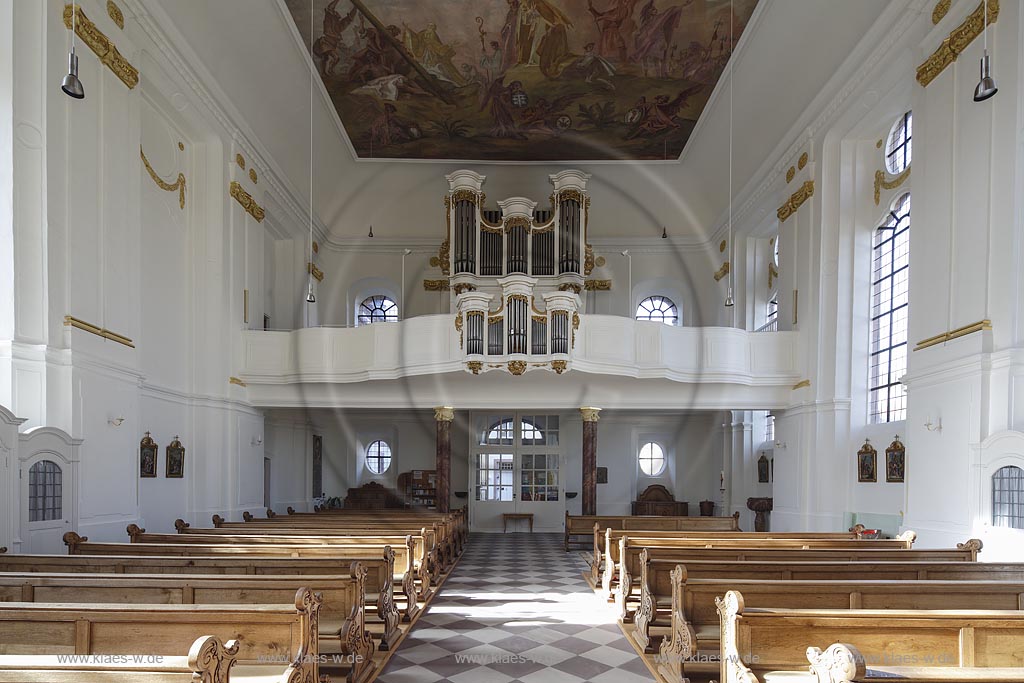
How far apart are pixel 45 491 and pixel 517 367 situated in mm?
7542

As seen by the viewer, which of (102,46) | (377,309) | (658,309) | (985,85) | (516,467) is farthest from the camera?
(377,309)

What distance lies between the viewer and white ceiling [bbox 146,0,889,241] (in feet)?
42.5

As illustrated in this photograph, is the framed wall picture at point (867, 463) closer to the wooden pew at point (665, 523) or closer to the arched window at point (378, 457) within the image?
the wooden pew at point (665, 523)

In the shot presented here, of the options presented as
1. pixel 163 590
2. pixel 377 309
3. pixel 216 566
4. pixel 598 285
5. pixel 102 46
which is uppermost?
pixel 102 46

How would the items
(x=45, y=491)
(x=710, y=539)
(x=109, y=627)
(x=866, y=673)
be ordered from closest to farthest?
Result: (x=866, y=673) → (x=109, y=627) → (x=45, y=491) → (x=710, y=539)

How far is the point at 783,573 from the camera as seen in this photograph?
23.1ft

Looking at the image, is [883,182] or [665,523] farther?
[665,523]

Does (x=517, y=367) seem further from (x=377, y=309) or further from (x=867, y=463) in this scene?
(x=377, y=309)

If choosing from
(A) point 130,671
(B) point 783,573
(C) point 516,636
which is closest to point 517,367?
(C) point 516,636

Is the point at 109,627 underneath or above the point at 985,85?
underneath

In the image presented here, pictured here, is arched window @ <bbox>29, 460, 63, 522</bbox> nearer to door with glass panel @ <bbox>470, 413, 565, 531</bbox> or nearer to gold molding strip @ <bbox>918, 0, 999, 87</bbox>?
gold molding strip @ <bbox>918, 0, 999, 87</bbox>

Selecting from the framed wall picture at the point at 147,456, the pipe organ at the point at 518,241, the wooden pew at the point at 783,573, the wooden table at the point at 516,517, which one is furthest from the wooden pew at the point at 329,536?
the wooden table at the point at 516,517

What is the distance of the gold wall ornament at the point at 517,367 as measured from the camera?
1415cm

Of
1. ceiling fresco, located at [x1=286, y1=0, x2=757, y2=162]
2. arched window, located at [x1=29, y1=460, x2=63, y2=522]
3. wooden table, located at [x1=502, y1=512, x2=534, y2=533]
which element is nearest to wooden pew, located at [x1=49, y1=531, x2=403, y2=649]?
arched window, located at [x1=29, y1=460, x2=63, y2=522]
